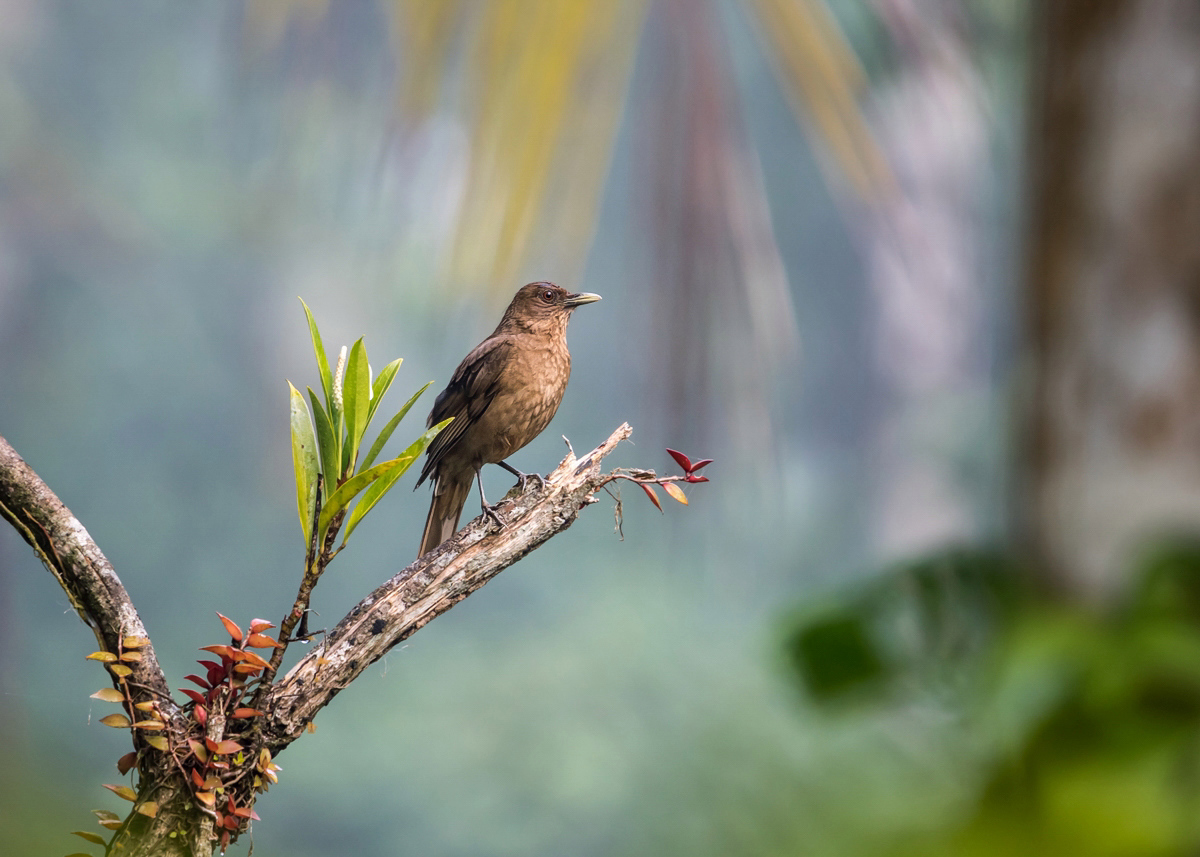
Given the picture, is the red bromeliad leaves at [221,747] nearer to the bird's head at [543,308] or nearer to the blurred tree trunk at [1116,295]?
the bird's head at [543,308]

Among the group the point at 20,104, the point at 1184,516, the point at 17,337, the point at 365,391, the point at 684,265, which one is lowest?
the point at 365,391

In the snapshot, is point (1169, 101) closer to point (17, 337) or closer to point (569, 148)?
point (569, 148)

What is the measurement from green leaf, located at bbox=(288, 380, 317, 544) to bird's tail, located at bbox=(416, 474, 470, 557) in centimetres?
68

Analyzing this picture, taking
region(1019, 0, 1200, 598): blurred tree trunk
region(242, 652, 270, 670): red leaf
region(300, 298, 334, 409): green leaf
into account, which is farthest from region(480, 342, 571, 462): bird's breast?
region(1019, 0, 1200, 598): blurred tree trunk

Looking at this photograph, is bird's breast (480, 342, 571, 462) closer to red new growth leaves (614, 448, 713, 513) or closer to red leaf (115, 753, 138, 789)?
red new growth leaves (614, 448, 713, 513)

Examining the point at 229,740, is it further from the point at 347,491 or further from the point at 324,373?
the point at 324,373

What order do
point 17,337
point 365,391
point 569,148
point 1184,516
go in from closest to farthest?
point 365,391, point 1184,516, point 569,148, point 17,337

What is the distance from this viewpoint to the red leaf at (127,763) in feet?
3.05

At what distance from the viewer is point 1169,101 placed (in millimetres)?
2221

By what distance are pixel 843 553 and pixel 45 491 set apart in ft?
27.1

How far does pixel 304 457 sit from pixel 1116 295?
2086 mm

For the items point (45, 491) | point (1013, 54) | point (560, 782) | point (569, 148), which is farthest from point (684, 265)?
point (560, 782)

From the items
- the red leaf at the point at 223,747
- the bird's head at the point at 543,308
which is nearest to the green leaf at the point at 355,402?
the red leaf at the point at 223,747

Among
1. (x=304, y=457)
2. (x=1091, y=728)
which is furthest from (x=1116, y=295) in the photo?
(x=304, y=457)
